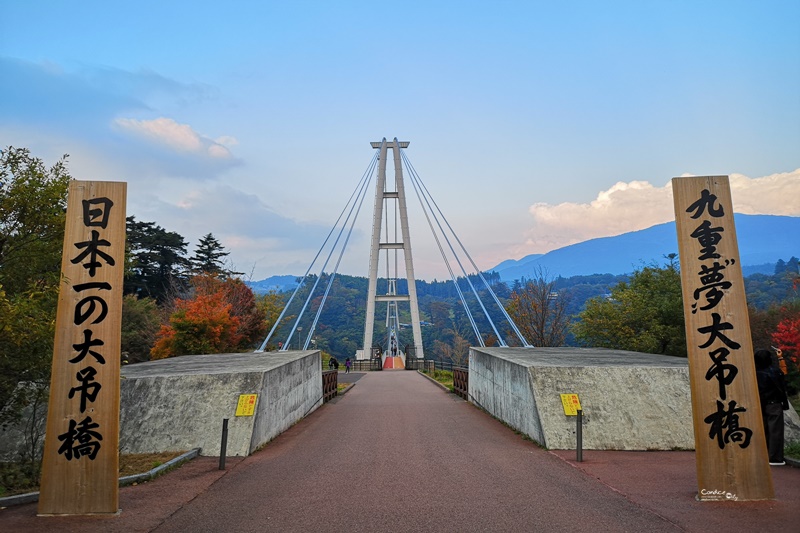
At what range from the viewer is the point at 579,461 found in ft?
22.6

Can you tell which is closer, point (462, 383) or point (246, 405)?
point (246, 405)

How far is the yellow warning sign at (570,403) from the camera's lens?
306 inches

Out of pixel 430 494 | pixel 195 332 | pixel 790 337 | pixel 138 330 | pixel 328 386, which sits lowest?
pixel 430 494

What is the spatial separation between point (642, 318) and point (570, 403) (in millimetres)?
15328

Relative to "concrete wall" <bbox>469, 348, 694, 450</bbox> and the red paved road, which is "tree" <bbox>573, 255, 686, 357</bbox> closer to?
"concrete wall" <bbox>469, 348, 694, 450</bbox>

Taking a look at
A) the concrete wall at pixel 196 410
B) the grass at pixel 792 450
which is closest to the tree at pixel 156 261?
the concrete wall at pixel 196 410

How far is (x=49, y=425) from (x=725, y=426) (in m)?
6.57

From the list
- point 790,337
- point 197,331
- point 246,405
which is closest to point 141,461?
point 246,405

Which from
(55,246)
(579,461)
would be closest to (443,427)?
(579,461)

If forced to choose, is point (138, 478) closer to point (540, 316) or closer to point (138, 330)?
point (138, 330)

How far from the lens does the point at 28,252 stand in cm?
651

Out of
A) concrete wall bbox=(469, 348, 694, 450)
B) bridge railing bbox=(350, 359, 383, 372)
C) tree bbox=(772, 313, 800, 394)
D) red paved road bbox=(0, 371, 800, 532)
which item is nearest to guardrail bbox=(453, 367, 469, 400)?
concrete wall bbox=(469, 348, 694, 450)

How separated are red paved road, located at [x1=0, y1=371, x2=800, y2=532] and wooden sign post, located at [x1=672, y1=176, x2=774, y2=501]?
314mm

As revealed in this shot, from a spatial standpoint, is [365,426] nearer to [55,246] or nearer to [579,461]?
[579,461]
